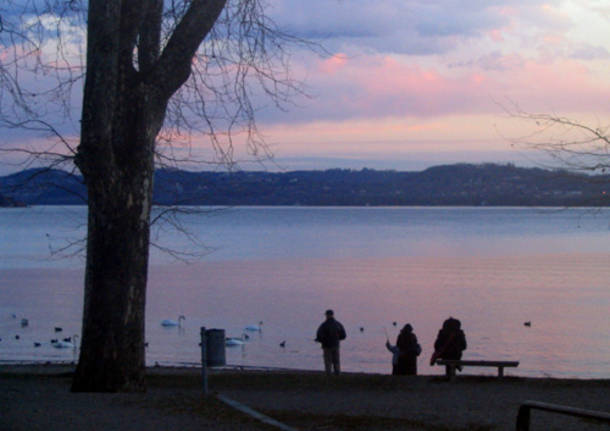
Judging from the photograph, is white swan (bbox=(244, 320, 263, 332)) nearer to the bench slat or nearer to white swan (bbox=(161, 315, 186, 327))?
white swan (bbox=(161, 315, 186, 327))

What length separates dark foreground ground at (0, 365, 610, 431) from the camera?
898cm

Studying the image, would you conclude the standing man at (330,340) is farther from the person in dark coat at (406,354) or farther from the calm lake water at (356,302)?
the calm lake water at (356,302)

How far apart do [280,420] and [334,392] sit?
3839 millimetres

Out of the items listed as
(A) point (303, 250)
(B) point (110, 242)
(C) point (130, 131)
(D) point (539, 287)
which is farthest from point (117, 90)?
(A) point (303, 250)

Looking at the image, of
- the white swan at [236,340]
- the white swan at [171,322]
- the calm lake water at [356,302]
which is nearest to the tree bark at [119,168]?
the calm lake water at [356,302]

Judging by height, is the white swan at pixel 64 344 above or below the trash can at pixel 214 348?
below

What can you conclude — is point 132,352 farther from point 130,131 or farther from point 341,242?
point 341,242

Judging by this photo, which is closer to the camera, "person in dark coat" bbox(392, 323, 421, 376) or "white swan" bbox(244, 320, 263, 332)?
"person in dark coat" bbox(392, 323, 421, 376)

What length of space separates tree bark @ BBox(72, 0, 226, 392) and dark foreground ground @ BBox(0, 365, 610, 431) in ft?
2.13

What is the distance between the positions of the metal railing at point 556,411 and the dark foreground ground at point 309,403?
1.50 m

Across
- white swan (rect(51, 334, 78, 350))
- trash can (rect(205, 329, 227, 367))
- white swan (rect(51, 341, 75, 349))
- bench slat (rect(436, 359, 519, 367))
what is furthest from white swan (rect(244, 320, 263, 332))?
trash can (rect(205, 329, 227, 367))

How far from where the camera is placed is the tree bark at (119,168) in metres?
11.2

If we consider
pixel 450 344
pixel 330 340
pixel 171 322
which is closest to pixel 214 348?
pixel 450 344

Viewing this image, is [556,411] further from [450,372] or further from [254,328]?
[254,328]
